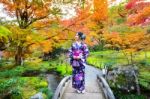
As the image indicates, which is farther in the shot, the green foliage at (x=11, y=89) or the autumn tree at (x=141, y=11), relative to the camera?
the autumn tree at (x=141, y=11)

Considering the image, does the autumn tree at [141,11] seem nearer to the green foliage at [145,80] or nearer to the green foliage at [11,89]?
the green foliage at [145,80]

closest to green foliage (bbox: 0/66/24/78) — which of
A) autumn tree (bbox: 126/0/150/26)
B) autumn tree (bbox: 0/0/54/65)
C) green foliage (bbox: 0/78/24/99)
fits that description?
autumn tree (bbox: 0/0/54/65)

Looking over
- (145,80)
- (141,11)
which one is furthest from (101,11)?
(141,11)

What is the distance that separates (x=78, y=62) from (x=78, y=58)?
0.18 m

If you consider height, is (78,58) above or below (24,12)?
below

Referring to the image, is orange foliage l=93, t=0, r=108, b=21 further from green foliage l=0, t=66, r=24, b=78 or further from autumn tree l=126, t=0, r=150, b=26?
autumn tree l=126, t=0, r=150, b=26

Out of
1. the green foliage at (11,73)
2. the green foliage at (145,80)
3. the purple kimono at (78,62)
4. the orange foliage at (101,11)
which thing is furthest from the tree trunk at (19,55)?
the orange foliage at (101,11)

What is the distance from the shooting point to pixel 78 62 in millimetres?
10273

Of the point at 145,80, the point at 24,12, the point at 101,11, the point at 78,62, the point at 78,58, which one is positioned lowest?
the point at 145,80

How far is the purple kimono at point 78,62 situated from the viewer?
10109 millimetres

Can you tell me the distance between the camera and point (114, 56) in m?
30.9

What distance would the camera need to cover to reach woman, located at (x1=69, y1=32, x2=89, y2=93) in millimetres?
10078

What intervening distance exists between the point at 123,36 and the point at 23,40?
5811 millimetres

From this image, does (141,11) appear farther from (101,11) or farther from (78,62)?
(101,11)
